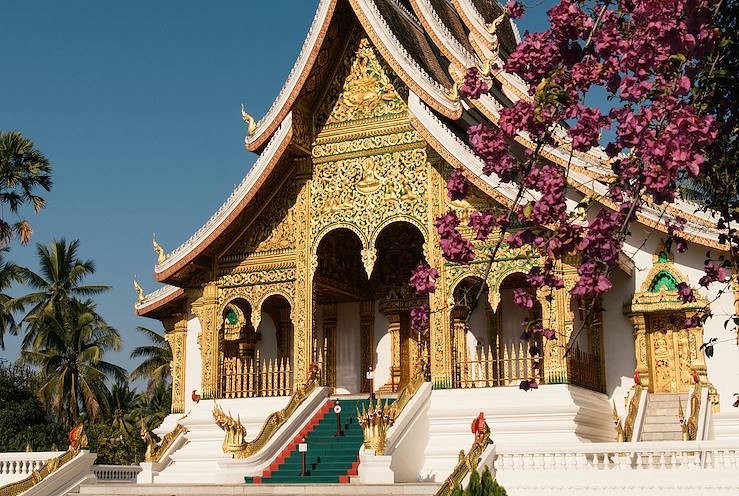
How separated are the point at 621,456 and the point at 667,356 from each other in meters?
3.91

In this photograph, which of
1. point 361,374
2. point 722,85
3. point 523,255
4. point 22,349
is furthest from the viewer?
point 22,349

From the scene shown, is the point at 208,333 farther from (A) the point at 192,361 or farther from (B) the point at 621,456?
(B) the point at 621,456

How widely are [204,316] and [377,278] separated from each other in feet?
9.76

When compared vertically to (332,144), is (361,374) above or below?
below

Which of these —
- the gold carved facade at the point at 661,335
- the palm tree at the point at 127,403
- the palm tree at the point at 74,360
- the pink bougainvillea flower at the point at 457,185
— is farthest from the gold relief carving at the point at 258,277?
the palm tree at the point at 127,403

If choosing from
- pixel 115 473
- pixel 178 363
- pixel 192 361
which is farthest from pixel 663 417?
pixel 115 473

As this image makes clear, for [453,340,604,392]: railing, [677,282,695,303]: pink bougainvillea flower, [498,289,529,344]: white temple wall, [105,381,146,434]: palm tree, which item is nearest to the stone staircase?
[453,340,604,392]: railing

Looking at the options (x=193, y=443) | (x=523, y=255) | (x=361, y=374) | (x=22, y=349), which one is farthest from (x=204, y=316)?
(x=22, y=349)

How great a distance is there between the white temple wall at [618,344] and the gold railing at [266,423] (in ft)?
13.1

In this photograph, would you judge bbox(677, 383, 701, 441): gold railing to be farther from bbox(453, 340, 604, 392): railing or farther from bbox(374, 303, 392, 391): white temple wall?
bbox(374, 303, 392, 391): white temple wall

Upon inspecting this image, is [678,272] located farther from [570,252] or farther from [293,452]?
[570,252]

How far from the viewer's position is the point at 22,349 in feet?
87.4

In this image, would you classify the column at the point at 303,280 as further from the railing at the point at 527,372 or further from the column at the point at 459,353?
the railing at the point at 527,372

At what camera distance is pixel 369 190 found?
13867 mm
